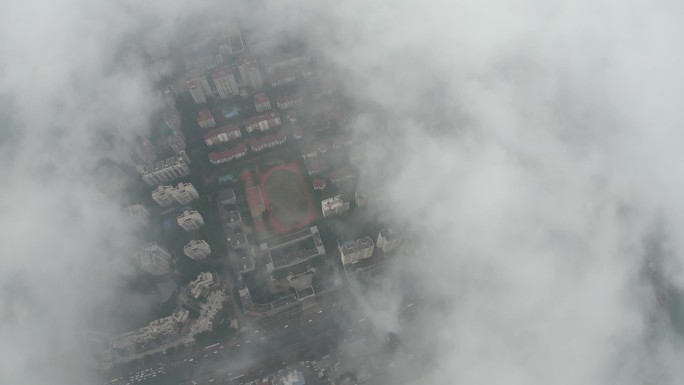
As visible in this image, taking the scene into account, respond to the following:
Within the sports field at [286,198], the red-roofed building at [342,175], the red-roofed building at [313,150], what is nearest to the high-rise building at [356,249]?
the sports field at [286,198]

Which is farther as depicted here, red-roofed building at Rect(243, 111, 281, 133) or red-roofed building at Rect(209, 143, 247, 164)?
red-roofed building at Rect(243, 111, 281, 133)

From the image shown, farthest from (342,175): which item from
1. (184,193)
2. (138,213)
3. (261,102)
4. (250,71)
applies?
(138,213)

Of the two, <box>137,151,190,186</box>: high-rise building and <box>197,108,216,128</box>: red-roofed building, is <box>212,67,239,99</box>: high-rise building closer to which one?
<box>197,108,216,128</box>: red-roofed building

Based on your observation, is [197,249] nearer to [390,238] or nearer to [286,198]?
[286,198]

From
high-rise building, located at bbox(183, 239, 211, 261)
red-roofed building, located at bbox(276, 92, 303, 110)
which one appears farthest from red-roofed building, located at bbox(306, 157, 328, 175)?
high-rise building, located at bbox(183, 239, 211, 261)

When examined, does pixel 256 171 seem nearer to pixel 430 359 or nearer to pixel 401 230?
pixel 401 230

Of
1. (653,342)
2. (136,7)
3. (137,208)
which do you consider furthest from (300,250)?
(136,7)
